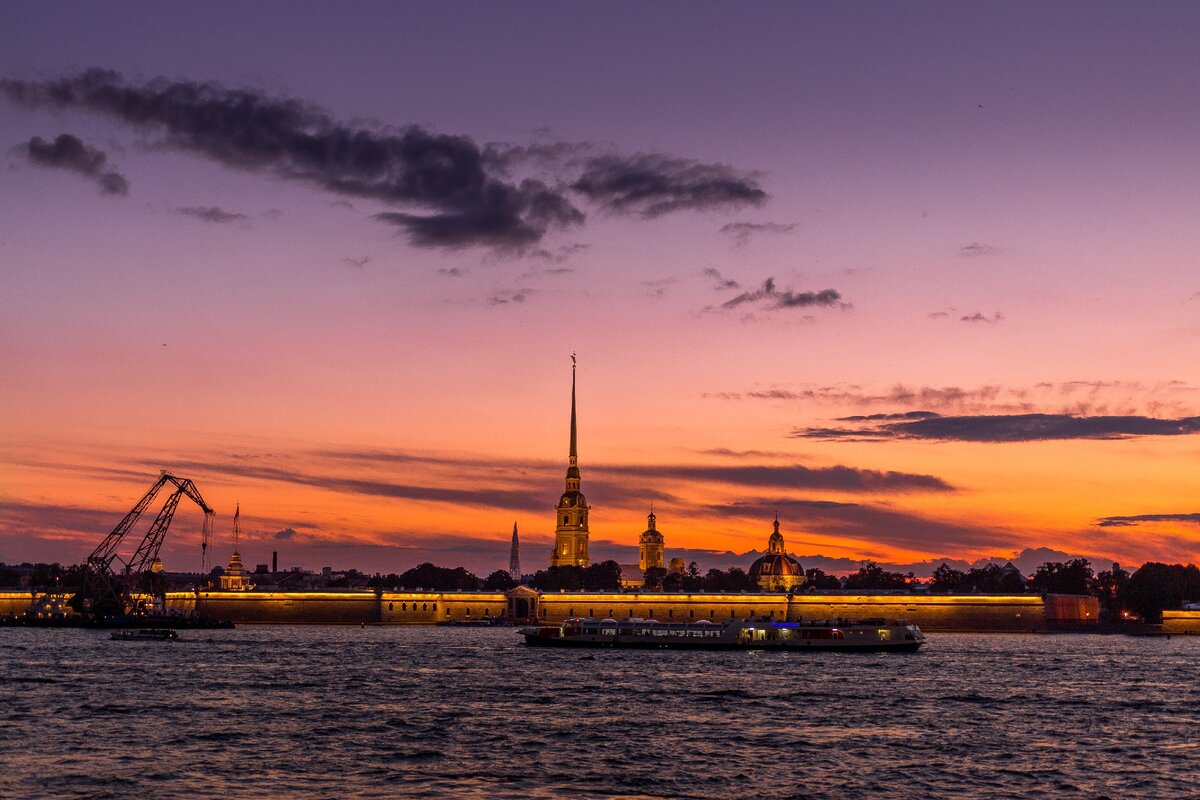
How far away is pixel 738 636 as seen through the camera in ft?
356

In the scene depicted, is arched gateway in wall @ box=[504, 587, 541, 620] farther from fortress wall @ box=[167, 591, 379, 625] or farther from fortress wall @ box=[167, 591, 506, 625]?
fortress wall @ box=[167, 591, 379, 625]

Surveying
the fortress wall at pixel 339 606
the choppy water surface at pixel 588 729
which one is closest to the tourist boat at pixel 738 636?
Result: the choppy water surface at pixel 588 729

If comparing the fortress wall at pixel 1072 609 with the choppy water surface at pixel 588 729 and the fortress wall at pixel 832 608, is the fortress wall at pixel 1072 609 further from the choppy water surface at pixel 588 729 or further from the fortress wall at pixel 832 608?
the choppy water surface at pixel 588 729

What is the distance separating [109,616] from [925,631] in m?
95.7

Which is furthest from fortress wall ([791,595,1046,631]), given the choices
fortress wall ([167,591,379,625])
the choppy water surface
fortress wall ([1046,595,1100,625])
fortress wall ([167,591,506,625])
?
the choppy water surface

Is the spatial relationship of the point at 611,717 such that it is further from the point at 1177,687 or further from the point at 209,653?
the point at 209,653

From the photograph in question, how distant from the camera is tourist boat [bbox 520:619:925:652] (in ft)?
344

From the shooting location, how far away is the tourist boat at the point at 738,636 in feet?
344

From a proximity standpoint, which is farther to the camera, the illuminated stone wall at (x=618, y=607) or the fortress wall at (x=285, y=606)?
the fortress wall at (x=285, y=606)

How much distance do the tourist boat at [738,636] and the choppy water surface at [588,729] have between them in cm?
1890

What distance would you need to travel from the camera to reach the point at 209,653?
9550 centimetres

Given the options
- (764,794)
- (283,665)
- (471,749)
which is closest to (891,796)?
(764,794)

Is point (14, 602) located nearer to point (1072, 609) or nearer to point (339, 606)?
point (339, 606)

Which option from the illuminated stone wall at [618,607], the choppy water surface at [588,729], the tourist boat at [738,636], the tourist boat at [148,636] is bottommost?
the choppy water surface at [588,729]
